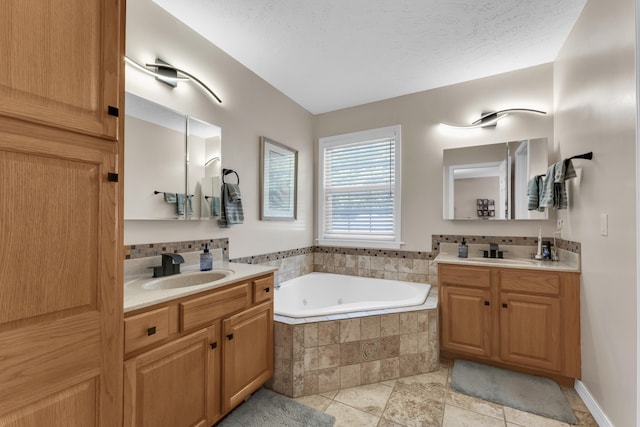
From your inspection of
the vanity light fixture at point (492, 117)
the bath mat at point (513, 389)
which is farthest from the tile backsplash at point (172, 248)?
the vanity light fixture at point (492, 117)

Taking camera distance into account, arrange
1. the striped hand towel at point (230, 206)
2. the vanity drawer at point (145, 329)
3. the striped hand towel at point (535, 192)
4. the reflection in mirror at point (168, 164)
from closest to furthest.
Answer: the vanity drawer at point (145, 329)
the reflection in mirror at point (168, 164)
the striped hand towel at point (230, 206)
the striped hand towel at point (535, 192)

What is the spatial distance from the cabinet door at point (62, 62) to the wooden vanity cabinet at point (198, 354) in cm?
81

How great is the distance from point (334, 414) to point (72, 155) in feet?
6.35

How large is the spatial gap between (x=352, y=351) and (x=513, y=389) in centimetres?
118

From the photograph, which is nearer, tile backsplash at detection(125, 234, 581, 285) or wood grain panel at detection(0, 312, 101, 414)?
wood grain panel at detection(0, 312, 101, 414)

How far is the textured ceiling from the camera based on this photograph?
6.13ft

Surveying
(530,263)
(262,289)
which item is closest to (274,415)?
(262,289)

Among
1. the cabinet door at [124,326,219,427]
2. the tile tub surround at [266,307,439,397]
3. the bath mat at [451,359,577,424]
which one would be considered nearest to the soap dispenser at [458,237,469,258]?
the tile tub surround at [266,307,439,397]

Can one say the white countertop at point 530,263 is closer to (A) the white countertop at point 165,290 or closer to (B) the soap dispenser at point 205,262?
(A) the white countertop at point 165,290

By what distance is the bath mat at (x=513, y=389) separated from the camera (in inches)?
71.9

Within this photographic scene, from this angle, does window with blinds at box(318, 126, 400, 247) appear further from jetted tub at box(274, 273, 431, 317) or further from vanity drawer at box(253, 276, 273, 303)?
vanity drawer at box(253, 276, 273, 303)

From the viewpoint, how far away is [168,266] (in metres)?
1.79

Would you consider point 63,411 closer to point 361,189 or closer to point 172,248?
point 172,248

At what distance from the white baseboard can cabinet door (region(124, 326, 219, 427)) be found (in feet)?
7.36
